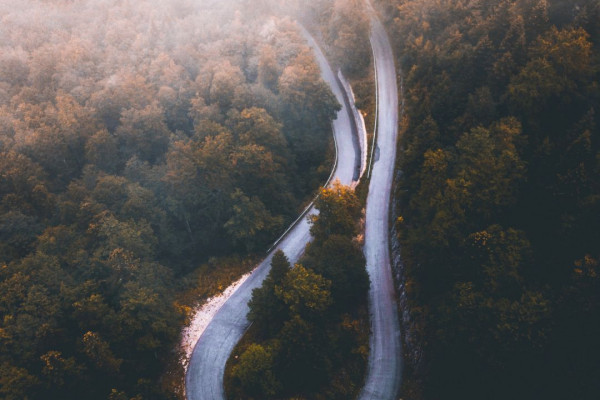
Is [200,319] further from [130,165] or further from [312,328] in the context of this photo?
[130,165]

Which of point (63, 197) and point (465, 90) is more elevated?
point (63, 197)

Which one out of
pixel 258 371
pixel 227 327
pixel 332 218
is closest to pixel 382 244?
pixel 332 218

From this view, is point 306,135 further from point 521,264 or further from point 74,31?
point 74,31

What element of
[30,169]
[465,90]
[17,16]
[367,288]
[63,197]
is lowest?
[367,288]

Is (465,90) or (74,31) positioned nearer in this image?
(465,90)

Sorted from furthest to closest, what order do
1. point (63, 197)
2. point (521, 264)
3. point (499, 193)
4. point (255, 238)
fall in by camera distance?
point (255, 238), point (63, 197), point (499, 193), point (521, 264)

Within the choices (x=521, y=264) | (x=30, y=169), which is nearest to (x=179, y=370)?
(x=30, y=169)
